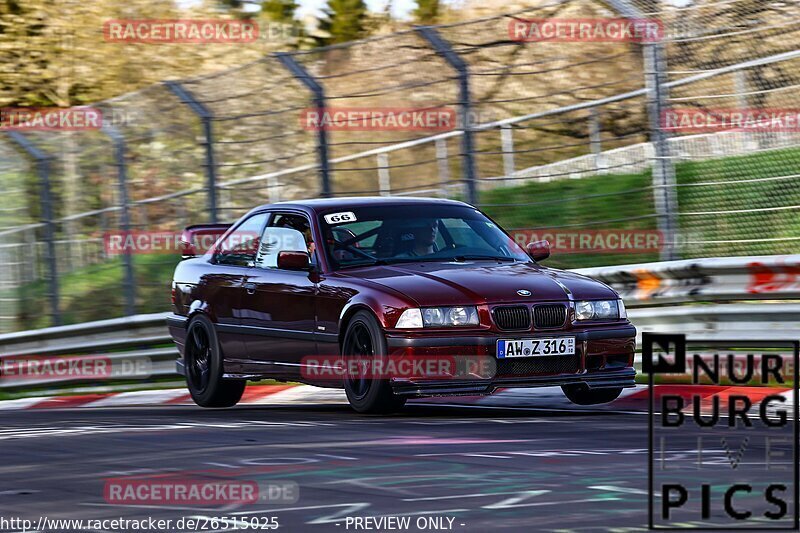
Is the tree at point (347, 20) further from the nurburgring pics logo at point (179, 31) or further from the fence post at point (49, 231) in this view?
the fence post at point (49, 231)

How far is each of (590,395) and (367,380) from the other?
5.05 ft

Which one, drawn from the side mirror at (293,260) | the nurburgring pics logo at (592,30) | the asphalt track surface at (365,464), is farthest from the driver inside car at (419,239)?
the nurburgring pics logo at (592,30)

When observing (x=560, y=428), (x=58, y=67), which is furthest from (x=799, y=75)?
(x=58, y=67)

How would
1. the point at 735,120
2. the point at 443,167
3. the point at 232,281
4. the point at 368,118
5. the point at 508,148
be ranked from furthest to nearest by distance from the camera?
1. the point at 443,167
2. the point at 508,148
3. the point at 368,118
4. the point at 735,120
5. the point at 232,281

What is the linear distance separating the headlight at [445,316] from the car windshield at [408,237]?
103 centimetres

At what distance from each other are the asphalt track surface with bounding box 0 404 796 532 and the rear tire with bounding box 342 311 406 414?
0.36 ft

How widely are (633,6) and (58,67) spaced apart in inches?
797

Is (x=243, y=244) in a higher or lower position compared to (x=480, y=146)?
lower

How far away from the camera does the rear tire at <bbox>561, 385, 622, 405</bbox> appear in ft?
35.0

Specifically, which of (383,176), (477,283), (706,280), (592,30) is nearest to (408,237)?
(477,283)

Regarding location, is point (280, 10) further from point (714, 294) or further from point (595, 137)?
point (714, 294)

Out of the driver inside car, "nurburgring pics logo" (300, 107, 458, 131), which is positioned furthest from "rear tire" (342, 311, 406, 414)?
"nurburgring pics logo" (300, 107, 458, 131)

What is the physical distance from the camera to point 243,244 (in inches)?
481

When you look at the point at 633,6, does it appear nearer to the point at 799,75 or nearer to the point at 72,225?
the point at 799,75
